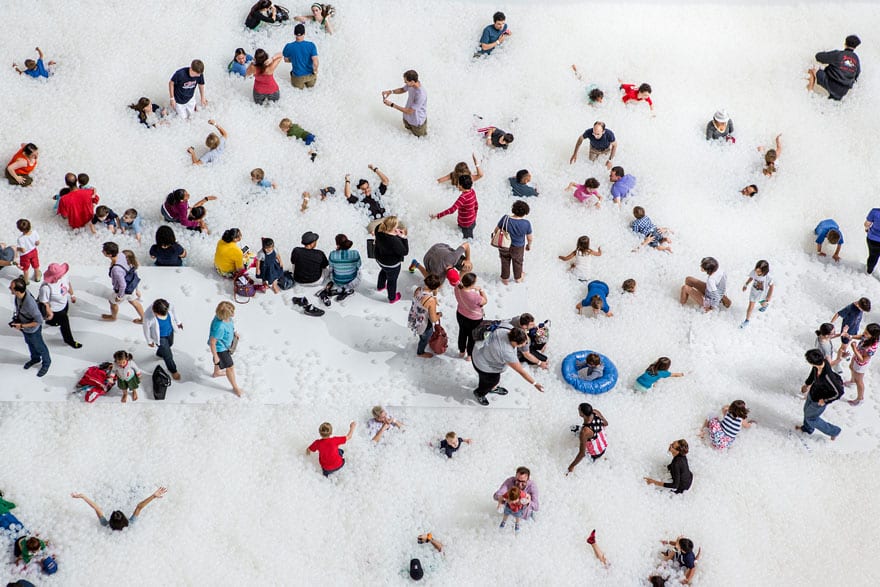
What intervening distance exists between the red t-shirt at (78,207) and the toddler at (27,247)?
68cm

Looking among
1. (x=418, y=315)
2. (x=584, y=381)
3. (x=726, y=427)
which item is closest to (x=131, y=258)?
(x=418, y=315)

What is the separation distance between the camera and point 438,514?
37.7 ft

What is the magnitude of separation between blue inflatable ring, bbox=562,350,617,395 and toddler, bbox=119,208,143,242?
6286 mm

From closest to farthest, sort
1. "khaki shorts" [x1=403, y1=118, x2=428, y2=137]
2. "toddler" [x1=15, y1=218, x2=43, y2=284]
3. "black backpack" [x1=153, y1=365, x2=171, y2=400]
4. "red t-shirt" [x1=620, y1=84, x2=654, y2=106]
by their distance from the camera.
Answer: "black backpack" [x1=153, y1=365, x2=171, y2=400] < "toddler" [x1=15, y1=218, x2=43, y2=284] < "khaki shorts" [x1=403, y1=118, x2=428, y2=137] < "red t-shirt" [x1=620, y1=84, x2=654, y2=106]

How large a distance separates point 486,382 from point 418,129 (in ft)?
16.5

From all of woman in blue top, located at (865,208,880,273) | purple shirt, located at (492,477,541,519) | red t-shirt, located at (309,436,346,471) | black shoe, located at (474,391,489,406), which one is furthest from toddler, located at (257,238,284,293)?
woman in blue top, located at (865,208,880,273)

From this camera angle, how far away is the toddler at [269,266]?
1291 cm

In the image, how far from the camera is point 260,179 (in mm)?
14312

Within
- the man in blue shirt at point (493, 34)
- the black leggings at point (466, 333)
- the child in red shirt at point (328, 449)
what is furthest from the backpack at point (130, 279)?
the man in blue shirt at point (493, 34)

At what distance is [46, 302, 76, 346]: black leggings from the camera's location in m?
12.1

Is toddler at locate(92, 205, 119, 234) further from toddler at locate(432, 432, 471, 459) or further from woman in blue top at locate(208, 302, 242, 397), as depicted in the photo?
toddler at locate(432, 432, 471, 459)

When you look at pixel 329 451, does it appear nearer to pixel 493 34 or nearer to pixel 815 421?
pixel 815 421

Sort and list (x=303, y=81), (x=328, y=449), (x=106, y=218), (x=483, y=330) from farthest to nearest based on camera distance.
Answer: (x=303, y=81) < (x=106, y=218) < (x=483, y=330) < (x=328, y=449)

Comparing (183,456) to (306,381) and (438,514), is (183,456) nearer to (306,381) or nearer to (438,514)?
(306,381)
